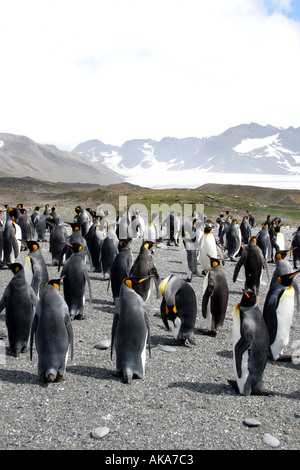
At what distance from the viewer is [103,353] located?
5039mm

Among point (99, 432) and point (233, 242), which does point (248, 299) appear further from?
point (233, 242)

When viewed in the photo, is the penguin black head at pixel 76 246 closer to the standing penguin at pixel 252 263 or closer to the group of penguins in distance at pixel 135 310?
the group of penguins in distance at pixel 135 310

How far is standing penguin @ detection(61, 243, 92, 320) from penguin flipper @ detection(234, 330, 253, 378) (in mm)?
2515

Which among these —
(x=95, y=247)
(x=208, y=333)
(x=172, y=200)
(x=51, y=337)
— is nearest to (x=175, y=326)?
(x=208, y=333)

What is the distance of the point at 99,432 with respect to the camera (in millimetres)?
3336

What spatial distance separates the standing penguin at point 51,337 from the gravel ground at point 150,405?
14cm

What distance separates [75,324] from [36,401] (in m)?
2.14

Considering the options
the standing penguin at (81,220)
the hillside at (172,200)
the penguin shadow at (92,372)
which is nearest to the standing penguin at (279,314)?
the penguin shadow at (92,372)

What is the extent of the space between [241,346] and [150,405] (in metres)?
1.01

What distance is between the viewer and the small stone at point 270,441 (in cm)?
334

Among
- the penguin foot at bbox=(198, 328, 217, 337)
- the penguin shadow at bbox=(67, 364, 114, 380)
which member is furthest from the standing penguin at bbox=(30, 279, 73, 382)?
the penguin foot at bbox=(198, 328, 217, 337)

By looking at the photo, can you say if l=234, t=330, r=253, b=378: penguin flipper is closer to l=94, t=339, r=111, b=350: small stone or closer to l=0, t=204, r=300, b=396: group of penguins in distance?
l=0, t=204, r=300, b=396: group of penguins in distance

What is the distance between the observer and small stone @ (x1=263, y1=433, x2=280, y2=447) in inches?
132
